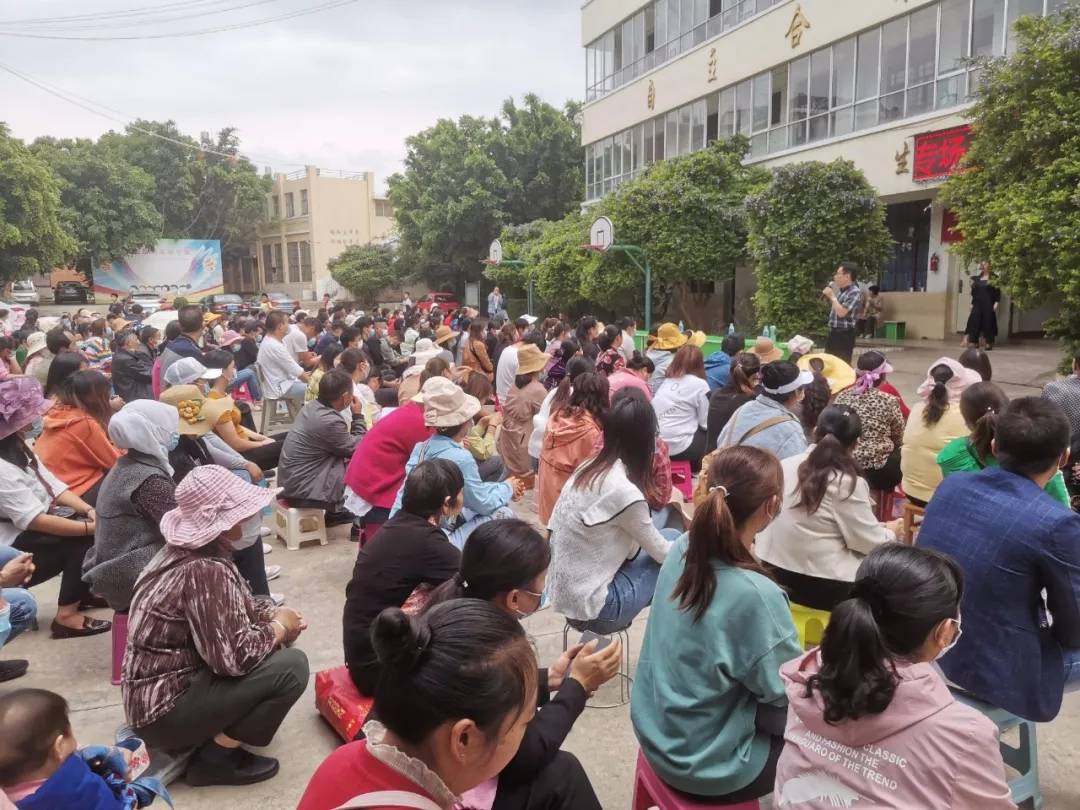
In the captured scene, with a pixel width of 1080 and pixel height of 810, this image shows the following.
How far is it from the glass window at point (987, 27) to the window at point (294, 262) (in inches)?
1493

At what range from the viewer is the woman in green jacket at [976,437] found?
311 centimetres

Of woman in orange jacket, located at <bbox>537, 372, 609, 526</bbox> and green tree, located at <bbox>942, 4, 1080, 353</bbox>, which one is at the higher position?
green tree, located at <bbox>942, 4, 1080, 353</bbox>

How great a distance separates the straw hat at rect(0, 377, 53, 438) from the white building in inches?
420

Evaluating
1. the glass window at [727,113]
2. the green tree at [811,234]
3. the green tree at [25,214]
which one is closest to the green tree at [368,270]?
the green tree at [25,214]

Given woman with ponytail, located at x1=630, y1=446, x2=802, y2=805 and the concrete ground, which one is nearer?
woman with ponytail, located at x1=630, y1=446, x2=802, y2=805

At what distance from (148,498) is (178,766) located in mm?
1147

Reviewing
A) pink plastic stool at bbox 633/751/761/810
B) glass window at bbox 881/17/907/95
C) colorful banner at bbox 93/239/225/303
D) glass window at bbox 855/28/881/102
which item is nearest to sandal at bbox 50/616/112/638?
pink plastic stool at bbox 633/751/761/810

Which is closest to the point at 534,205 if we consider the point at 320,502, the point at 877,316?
the point at 877,316

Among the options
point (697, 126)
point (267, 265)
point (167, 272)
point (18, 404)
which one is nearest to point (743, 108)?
point (697, 126)

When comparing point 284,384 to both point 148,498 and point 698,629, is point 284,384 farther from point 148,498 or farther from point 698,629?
point 698,629

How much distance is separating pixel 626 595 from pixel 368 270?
34.0 metres

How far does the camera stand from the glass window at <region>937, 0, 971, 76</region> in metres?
11.8

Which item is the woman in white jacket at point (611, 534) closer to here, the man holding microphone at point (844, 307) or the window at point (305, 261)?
the man holding microphone at point (844, 307)

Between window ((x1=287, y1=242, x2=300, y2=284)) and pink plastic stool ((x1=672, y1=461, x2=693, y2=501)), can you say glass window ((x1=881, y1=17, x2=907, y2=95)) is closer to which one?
pink plastic stool ((x1=672, y1=461, x2=693, y2=501))
